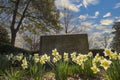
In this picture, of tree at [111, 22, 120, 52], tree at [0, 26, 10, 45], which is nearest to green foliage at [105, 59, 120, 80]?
tree at [0, 26, 10, 45]

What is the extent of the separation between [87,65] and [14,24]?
21.3 metres

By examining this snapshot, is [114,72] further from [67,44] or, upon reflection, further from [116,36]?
[116,36]

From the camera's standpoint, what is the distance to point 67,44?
12.4 metres

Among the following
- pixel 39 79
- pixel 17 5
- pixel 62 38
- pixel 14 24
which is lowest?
pixel 39 79

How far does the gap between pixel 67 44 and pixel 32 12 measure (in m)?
16.1

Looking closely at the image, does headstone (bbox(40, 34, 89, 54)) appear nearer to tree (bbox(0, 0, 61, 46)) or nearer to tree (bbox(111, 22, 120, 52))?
tree (bbox(0, 0, 61, 46))

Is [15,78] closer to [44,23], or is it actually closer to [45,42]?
[45,42]

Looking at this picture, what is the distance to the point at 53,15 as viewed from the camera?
90.3 feet

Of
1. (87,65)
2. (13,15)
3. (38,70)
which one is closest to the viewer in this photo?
(38,70)

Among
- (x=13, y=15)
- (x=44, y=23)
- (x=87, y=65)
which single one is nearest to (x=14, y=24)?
(x=13, y=15)

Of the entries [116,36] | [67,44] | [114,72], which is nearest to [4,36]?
[67,44]

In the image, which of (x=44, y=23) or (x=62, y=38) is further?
(x=44, y=23)

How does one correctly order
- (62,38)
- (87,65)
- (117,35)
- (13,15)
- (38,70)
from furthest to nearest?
(117,35), (13,15), (62,38), (87,65), (38,70)

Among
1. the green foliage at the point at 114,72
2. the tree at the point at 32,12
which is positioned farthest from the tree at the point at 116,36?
the green foliage at the point at 114,72
